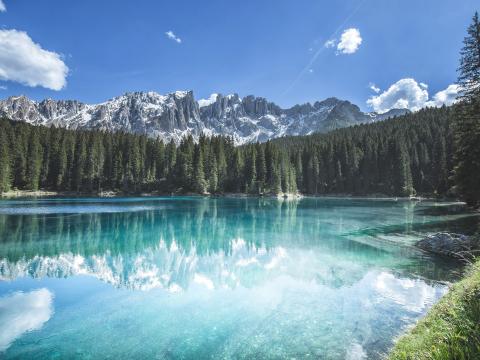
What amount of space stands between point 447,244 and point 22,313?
84.8ft

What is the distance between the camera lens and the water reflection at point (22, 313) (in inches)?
399

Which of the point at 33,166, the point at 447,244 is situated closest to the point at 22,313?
the point at 447,244

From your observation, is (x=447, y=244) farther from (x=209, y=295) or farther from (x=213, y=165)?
(x=213, y=165)

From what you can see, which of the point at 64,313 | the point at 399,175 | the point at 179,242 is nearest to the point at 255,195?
the point at 399,175

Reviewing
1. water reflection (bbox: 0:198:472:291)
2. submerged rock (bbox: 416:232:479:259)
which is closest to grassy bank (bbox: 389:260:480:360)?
water reflection (bbox: 0:198:472:291)

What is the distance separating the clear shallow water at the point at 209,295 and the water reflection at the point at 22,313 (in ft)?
0.15

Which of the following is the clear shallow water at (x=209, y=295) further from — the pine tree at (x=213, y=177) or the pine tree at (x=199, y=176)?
the pine tree at (x=213, y=177)

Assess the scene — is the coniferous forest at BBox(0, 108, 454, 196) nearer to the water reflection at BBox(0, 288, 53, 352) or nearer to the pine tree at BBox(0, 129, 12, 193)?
the pine tree at BBox(0, 129, 12, 193)

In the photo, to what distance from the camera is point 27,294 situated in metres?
14.0

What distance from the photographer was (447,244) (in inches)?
868

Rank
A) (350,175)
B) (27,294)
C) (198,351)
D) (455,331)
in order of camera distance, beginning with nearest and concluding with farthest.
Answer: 1. (455,331)
2. (198,351)
3. (27,294)
4. (350,175)

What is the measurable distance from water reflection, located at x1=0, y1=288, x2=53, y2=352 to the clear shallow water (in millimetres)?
45

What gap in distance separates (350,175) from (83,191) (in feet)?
335

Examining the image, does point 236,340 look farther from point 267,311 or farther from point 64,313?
point 64,313
